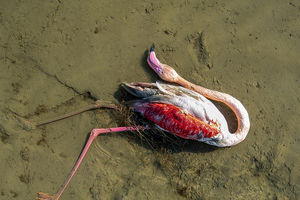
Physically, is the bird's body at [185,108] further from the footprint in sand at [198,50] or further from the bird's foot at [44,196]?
the bird's foot at [44,196]

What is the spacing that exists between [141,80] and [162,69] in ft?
1.50

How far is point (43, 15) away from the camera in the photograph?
409cm

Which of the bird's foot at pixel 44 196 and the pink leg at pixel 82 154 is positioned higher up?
the pink leg at pixel 82 154

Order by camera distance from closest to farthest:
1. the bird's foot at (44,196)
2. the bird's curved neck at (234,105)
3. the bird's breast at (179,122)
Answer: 1. the bird's breast at (179,122)
2. the bird's curved neck at (234,105)
3. the bird's foot at (44,196)

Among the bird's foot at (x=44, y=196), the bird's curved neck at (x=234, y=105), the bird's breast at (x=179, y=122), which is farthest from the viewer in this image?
the bird's foot at (x=44, y=196)

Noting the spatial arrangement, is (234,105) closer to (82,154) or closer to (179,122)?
(179,122)

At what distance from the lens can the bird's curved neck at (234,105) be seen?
Result: 3844mm

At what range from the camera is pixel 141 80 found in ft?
13.5

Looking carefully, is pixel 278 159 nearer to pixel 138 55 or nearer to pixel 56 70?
pixel 138 55

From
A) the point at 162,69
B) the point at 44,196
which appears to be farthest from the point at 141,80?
the point at 44,196

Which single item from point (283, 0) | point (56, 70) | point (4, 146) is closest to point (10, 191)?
point (4, 146)

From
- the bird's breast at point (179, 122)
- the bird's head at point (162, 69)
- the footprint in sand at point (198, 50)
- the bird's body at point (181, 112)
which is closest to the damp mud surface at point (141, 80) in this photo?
the footprint in sand at point (198, 50)

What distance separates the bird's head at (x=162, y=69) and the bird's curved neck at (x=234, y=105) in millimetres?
127

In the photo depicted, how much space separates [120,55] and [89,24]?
0.81 m
